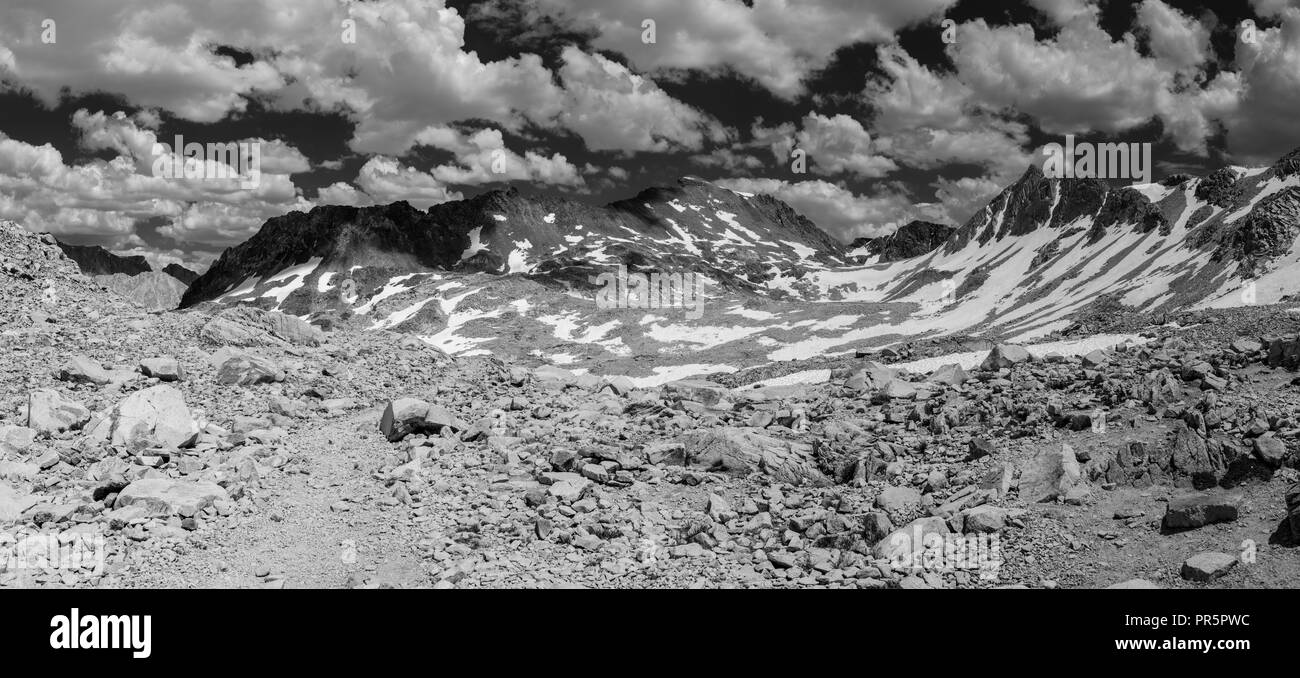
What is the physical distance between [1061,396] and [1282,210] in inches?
5101

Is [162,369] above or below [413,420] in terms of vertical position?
above

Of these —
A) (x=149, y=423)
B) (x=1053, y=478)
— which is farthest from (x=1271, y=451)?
(x=149, y=423)

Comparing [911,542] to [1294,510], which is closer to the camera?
[1294,510]

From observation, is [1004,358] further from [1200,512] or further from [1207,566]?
[1207,566]

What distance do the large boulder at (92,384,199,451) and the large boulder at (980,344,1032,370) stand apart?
22.5m

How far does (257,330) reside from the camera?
27.9m

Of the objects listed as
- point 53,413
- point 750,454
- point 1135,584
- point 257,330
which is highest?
point 257,330

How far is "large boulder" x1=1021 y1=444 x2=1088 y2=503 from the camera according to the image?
13.6m

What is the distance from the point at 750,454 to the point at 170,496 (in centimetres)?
1191

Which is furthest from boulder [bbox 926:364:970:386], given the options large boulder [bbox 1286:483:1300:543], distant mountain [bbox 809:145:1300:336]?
distant mountain [bbox 809:145:1300:336]

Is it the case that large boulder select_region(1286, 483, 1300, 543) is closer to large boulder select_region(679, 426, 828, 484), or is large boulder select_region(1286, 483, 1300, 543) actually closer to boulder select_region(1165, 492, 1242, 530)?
boulder select_region(1165, 492, 1242, 530)
